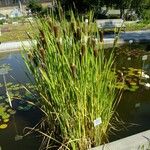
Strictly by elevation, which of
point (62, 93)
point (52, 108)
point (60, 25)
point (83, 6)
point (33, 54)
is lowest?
point (83, 6)

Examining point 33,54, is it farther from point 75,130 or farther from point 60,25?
point 75,130

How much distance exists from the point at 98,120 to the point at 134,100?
8.39 ft

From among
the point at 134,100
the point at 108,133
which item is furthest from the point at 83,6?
the point at 108,133

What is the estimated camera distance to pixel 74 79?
3334 millimetres

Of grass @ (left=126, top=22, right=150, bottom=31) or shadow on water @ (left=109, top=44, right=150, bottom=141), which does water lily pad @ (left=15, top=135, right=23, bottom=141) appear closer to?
shadow on water @ (left=109, top=44, right=150, bottom=141)

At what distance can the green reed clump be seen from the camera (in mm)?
3408

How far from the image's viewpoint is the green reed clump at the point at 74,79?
11.2 ft

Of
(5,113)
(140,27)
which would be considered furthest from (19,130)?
(140,27)

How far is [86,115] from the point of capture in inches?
141

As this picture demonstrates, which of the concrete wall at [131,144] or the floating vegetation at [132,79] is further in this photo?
the floating vegetation at [132,79]

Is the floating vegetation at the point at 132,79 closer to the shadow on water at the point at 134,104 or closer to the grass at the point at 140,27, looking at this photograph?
the shadow on water at the point at 134,104

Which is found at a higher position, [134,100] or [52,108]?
[52,108]

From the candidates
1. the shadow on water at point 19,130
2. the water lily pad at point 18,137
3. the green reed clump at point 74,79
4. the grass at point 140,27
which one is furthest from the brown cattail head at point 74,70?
the grass at point 140,27

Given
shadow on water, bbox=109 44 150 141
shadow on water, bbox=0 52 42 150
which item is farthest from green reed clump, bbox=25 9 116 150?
shadow on water, bbox=109 44 150 141
